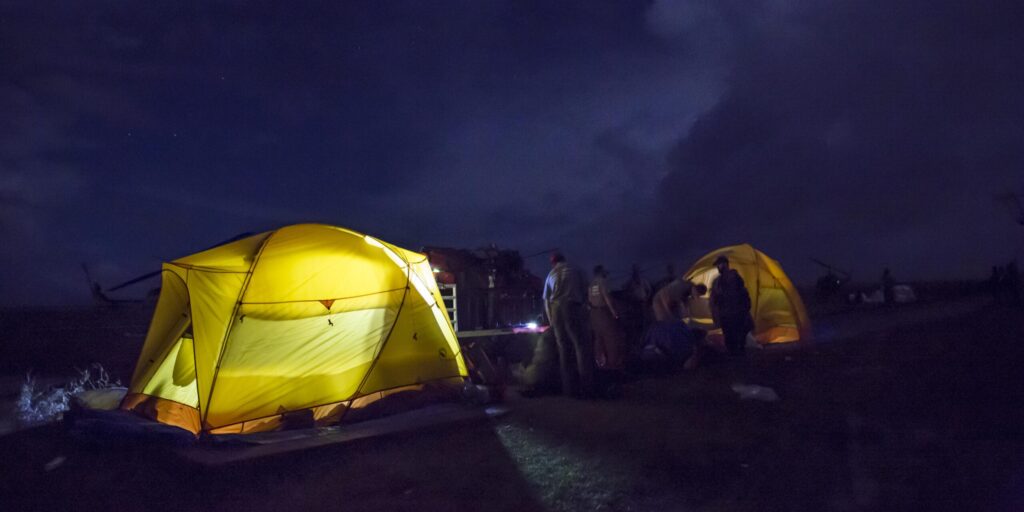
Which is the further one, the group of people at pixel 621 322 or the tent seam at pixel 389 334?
the group of people at pixel 621 322

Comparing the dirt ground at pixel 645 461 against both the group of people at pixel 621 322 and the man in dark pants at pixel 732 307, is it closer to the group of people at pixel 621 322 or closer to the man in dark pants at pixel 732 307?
the group of people at pixel 621 322

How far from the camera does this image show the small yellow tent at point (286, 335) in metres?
6.93

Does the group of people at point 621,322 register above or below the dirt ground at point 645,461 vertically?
above

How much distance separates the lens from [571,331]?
320 inches

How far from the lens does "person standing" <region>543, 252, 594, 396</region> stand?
8.07m

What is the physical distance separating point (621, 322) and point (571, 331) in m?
3.03

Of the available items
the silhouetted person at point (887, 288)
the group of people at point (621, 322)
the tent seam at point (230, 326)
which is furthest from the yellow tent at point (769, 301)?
the silhouetted person at point (887, 288)

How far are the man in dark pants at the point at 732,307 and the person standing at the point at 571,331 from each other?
420cm

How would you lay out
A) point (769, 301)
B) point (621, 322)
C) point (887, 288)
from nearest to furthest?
point (621, 322) → point (769, 301) → point (887, 288)

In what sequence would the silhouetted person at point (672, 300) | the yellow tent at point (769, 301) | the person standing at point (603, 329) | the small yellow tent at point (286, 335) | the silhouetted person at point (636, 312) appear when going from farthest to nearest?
the yellow tent at point (769, 301) < the silhouetted person at point (672, 300) < the silhouetted person at point (636, 312) < the person standing at point (603, 329) < the small yellow tent at point (286, 335)

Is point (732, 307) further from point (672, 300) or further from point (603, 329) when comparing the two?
point (603, 329)

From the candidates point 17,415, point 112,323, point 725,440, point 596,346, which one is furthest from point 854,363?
point 112,323

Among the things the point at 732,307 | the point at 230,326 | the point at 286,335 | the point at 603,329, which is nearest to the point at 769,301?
the point at 732,307

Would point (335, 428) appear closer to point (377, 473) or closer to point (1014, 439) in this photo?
point (377, 473)
